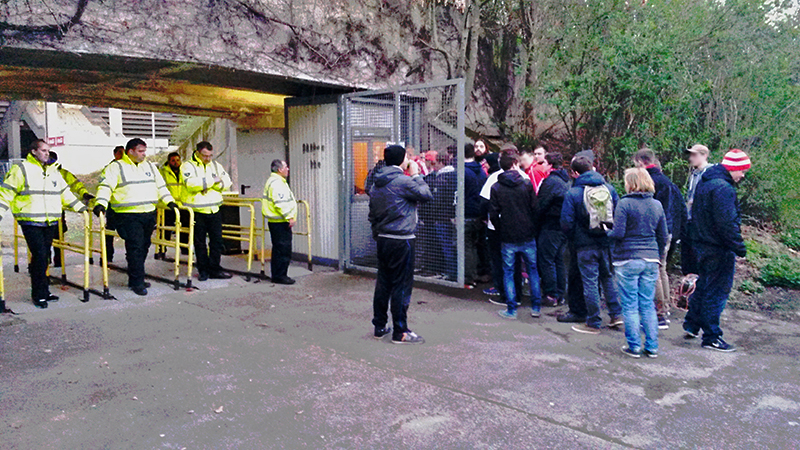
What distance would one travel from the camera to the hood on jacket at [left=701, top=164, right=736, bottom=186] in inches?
205

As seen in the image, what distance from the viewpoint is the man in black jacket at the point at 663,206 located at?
6.02m

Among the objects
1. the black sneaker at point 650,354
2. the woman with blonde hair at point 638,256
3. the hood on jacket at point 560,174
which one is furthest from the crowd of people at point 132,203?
the black sneaker at point 650,354

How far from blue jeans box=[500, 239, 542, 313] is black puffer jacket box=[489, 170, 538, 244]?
8 cm

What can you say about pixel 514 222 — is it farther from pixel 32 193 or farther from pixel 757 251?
pixel 32 193

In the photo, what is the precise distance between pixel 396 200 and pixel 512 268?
Answer: 5.63 ft

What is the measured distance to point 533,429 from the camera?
12.2 feet

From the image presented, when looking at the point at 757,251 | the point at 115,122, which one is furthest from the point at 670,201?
the point at 115,122

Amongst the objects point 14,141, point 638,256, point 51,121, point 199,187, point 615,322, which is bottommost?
point 615,322

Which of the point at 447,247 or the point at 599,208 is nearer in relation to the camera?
the point at 599,208

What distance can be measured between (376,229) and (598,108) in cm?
497

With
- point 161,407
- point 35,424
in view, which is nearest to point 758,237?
point 161,407

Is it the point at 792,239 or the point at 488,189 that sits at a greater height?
the point at 488,189

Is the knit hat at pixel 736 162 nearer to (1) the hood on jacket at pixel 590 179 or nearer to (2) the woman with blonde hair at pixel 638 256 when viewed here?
(2) the woman with blonde hair at pixel 638 256

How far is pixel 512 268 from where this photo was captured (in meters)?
6.34
